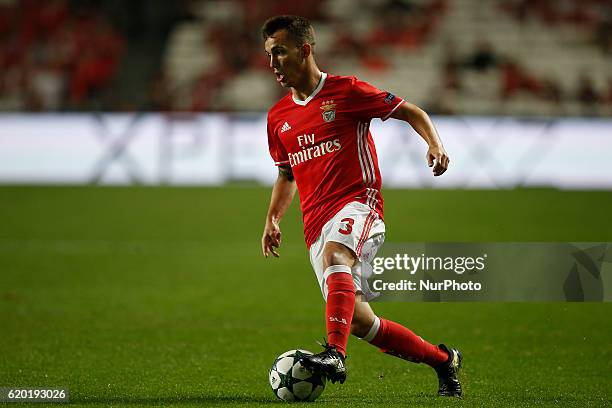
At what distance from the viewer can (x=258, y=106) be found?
2386 centimetres

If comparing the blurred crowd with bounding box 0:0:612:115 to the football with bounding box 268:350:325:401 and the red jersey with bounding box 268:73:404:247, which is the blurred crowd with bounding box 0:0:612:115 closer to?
the red jersey with bounding box 268:73:404:247

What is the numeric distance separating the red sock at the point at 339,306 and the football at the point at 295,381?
201 mm

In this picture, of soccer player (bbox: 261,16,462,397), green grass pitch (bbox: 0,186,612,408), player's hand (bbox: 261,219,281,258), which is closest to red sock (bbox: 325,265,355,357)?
soccer player (bbox: 261,16,462,397)

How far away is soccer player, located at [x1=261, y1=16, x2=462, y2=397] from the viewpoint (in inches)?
211

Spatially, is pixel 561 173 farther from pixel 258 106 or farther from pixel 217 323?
pixel 217 323

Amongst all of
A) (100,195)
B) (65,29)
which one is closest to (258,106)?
(65,29)

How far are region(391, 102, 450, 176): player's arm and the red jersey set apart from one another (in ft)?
0.20

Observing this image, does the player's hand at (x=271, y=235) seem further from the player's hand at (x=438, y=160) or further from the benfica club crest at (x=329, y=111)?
the player's hand at (x=438, y=160)

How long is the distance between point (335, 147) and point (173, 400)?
5.05ft

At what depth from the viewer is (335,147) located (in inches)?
218

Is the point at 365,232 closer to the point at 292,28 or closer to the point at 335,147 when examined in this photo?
the point at 335,147

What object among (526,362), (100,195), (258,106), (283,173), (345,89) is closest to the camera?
(345,89)


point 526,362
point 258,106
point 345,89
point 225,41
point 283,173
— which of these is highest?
point 225,41

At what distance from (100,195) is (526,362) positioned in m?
12.3
